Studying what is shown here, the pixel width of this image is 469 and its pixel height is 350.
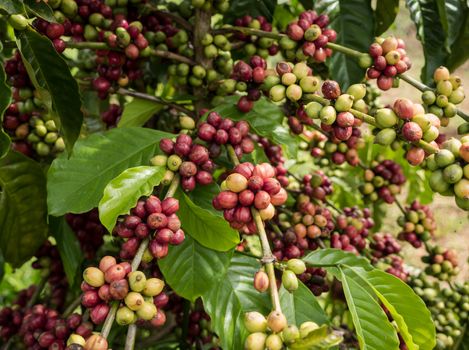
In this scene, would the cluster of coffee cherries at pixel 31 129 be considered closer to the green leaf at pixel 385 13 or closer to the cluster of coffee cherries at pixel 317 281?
the cluster of coffee cherries at pixel 317 281

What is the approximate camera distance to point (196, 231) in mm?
1444

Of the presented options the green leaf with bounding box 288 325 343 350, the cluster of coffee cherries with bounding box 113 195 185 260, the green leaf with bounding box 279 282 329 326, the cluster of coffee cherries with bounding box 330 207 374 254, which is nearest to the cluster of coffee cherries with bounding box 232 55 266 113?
the cluster of coffee cherries with bounding box 113 195 185 260

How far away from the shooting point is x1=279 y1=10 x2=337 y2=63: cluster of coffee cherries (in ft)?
5.66

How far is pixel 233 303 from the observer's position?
1447 mm

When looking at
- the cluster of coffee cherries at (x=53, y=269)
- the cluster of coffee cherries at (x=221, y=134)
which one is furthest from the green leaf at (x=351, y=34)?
the cluster of coffee cherries at (x=53, y=269)

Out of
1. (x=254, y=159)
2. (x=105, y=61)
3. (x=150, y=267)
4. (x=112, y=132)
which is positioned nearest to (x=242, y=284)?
(x=150, y=267)

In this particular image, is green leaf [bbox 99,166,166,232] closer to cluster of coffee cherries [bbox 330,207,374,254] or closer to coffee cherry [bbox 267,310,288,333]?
coffee cherry [bbox 267,310,288,333]

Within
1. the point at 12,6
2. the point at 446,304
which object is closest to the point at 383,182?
the point at 446,304

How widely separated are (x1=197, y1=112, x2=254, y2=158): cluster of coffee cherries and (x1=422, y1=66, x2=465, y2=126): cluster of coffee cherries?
53 centimetres

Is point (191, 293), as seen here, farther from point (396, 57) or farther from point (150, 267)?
point (396, 57)

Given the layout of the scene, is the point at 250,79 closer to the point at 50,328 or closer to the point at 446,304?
the point at 50,328

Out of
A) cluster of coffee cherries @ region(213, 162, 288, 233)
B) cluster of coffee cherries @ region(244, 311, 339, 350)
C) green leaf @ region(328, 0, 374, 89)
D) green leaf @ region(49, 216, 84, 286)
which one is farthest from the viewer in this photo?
green leaf @ region(328, 0, 374, 89)

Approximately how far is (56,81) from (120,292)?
0.68 m

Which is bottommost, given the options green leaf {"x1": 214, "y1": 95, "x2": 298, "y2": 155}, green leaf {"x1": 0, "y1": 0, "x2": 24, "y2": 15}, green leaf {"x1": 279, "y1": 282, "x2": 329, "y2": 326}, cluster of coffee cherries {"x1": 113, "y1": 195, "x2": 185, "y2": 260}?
green leaf {"x1": 279, "y1": 282, "x2": 329, "y2": 326}
